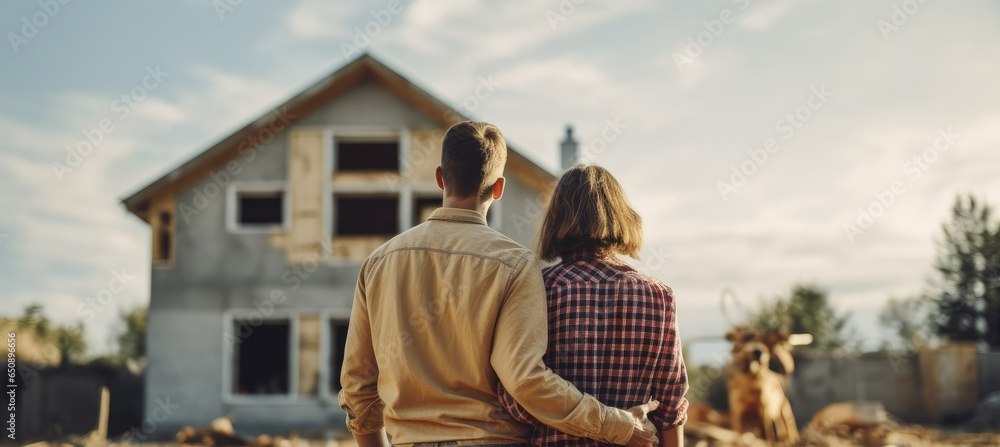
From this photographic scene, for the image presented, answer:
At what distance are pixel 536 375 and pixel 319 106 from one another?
12.9 metres

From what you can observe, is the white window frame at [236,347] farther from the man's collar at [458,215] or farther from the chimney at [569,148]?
the man's collar at [458,215]

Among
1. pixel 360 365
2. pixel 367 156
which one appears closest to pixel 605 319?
pixel 360 365

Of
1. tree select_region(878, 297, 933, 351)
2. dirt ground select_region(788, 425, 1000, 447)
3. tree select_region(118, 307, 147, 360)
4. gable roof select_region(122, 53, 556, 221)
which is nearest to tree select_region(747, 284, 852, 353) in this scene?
tree select_region(878, 297, 933, 351)

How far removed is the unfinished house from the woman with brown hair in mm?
10975

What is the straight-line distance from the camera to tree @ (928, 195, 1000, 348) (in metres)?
26.8

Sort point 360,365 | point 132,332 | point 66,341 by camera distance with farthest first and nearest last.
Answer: point 132,332 → point 66,341 → point 360,365

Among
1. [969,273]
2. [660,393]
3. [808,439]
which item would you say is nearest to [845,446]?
[808,439]

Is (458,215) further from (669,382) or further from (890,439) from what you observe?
(890,439)

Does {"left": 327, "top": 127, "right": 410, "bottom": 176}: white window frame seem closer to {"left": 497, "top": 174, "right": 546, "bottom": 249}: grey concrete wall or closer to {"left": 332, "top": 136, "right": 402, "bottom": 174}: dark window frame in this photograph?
{"left": 332, "top": 136, "right": 402, "bottom": 174}: dark window frame

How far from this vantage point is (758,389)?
1048 cm

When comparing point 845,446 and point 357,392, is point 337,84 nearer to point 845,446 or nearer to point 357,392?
point 845,446

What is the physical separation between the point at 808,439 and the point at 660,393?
381 inches

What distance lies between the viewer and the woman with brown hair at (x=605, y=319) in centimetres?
238

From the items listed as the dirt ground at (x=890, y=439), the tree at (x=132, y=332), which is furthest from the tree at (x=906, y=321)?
the tree at (x=132, y=332)
